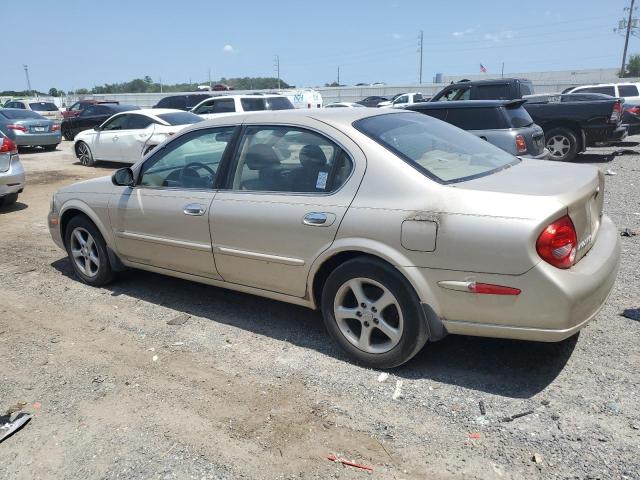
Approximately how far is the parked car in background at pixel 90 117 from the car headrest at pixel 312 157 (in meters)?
16.0

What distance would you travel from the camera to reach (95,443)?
9.97 feet

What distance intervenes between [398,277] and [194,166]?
2133 millimetres

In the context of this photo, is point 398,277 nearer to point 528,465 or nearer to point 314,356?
point 314,356

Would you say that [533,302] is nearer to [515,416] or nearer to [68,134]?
[515,416]

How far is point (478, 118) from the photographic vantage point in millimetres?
9102

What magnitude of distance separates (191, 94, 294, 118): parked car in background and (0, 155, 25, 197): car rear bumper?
23.5 ft

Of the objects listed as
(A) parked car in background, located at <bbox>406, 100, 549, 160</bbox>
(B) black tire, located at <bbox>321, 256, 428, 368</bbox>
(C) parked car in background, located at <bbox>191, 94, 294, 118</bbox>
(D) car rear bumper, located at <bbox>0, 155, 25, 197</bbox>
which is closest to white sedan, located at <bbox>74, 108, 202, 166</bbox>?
(C) parked car in background, located at <bbox>191, 94, 294, 118</bbox>

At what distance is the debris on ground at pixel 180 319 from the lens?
15.0 ft

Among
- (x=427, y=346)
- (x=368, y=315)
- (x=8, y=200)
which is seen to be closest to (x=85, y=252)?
(x=368, y=315)

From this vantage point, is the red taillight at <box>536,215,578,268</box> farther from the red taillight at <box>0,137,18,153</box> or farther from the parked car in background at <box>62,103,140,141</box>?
the parked car in background at <box>62,103,140,141</box>

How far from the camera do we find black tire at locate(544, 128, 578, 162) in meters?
12.9

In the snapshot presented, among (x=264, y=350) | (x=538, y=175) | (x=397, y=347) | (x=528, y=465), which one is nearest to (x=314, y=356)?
(x=264, y=350)

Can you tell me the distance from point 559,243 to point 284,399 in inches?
72.2

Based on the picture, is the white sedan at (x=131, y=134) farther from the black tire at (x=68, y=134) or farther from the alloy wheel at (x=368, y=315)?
the alloy wheel at (x=368, y=315)
